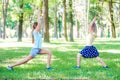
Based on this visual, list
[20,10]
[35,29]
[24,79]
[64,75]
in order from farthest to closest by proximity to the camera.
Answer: [20,10]
[35,29]
[64,75]
[24,79]

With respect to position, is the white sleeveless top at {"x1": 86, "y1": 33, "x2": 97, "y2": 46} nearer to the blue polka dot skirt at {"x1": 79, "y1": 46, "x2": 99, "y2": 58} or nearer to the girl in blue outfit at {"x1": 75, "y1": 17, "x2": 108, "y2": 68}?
the girl in blue outfit at {"x1": 75, "y1": 17, "x2": 108, "y2": 68}

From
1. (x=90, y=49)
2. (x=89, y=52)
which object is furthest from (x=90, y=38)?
(x=89, y=52)

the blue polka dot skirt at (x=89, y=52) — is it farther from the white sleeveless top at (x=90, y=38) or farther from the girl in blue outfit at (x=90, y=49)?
the white sleeveless top at (x=90, y=38)

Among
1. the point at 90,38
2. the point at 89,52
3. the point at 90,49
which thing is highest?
the point at 90,38

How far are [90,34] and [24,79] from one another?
160 inches

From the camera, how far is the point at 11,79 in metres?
10.5

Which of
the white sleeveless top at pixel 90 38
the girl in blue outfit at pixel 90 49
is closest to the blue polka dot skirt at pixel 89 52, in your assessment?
the girl in blue outfit at pixel 90 49

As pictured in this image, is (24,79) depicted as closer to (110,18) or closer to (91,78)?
(91,78)

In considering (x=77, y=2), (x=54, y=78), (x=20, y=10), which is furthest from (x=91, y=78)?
(x=77, y=2)

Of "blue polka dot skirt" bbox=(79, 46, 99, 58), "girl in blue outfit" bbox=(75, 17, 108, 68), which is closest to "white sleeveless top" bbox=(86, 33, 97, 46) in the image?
"girl in blue outfit" bbox=(75, 17, 108, 68)

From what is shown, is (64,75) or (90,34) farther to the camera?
(90,34)

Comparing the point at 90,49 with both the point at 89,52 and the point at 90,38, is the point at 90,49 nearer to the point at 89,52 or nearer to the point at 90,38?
the point at 89,52

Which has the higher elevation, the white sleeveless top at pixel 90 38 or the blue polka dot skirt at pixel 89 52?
the white sleeveless top at pixel 90 38

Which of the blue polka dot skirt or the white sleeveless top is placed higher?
the white sleeveless top
